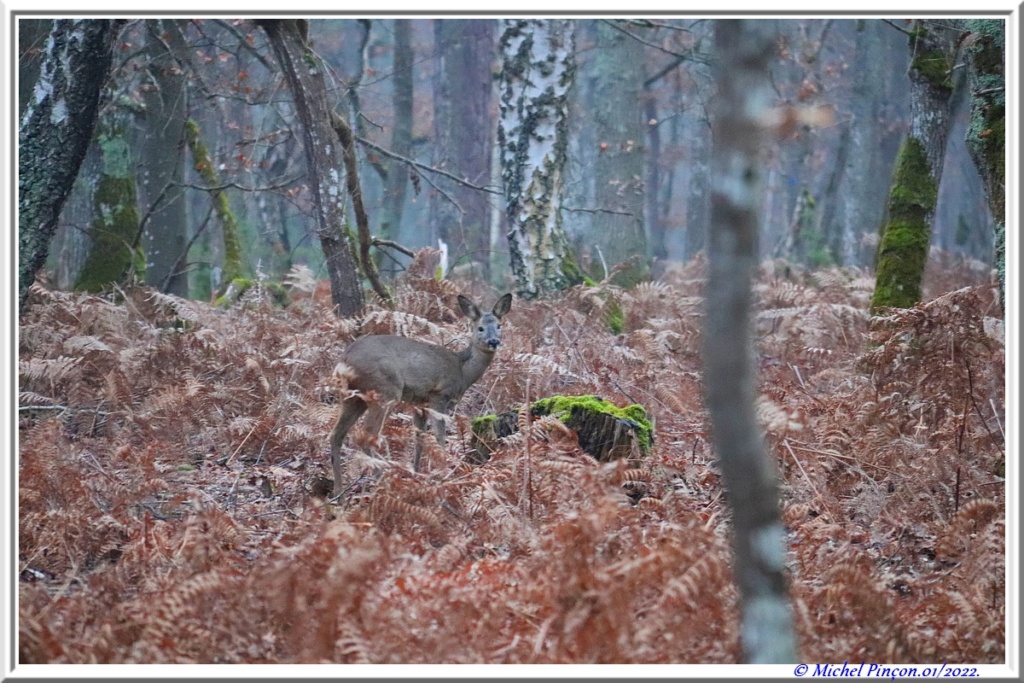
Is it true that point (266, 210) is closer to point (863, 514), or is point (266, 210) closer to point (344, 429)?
point (344, 429)

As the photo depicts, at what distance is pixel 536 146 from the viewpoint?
497 inches

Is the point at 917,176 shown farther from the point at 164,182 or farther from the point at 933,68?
the point at 164,182

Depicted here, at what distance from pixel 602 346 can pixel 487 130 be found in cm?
1201

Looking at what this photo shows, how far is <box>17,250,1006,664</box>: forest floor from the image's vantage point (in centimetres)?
419

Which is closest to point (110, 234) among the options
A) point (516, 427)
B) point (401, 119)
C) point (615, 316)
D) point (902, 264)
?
point (615, 316)

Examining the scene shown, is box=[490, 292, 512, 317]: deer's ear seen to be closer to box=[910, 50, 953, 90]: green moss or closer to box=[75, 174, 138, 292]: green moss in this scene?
box=[910, 50, 953, 90]: green moss

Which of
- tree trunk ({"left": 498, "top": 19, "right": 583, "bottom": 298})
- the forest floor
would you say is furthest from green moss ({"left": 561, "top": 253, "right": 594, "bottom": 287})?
the forest floor

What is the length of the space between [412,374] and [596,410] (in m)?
1.56

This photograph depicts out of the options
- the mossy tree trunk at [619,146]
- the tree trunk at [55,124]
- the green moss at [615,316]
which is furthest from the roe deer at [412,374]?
the mossy tree trunk at [619,146]

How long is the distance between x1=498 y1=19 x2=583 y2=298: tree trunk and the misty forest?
0.11 feet

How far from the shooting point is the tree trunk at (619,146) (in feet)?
62.9

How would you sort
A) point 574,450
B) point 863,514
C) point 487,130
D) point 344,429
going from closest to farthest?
point 863,514, point 574,450, point 344,429, point 487,130

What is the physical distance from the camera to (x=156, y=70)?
13719 millimetres

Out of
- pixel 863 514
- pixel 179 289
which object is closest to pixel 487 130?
pixel 179 289
